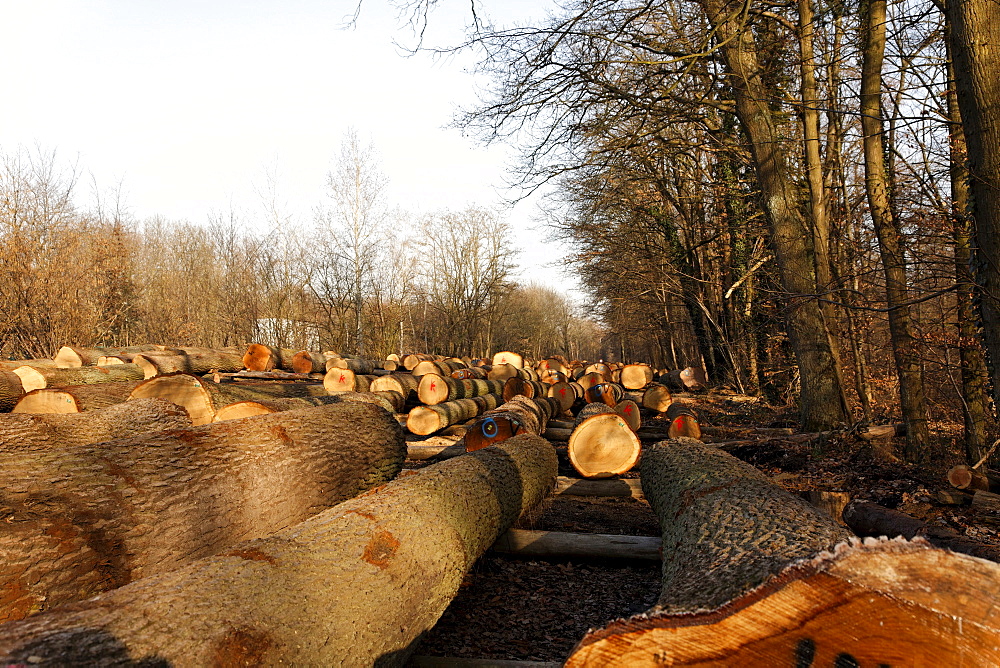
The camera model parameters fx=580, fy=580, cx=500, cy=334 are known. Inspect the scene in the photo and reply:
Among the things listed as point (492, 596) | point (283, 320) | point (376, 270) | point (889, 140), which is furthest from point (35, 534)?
point (376, 270)

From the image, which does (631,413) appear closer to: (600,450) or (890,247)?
(600,450)

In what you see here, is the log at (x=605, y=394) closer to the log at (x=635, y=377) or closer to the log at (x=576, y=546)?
the log at (x=635, y=377)

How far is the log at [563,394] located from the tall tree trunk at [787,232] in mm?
5150

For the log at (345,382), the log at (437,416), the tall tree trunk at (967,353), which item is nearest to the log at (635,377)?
the log at (437,416)

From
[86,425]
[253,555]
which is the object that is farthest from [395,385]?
[253,555]

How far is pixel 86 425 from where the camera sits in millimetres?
4801

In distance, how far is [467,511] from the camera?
12.8ft

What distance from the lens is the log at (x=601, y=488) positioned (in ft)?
20.5

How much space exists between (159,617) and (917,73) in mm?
9778

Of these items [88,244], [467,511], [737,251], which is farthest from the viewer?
[88,244]

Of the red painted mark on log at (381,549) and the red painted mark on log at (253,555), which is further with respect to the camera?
the red painted mark on log at (381,549)

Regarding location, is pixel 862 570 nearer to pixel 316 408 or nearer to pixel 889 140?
pixel 316 408

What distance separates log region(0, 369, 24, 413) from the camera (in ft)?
21.8

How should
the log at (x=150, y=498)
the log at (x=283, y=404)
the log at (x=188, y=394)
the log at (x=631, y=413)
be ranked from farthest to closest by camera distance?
the log at (x=631, y=413) < the log at (x=188, y=394) < the log at (x=283, y=404) < the log at (x=150, y=498)
